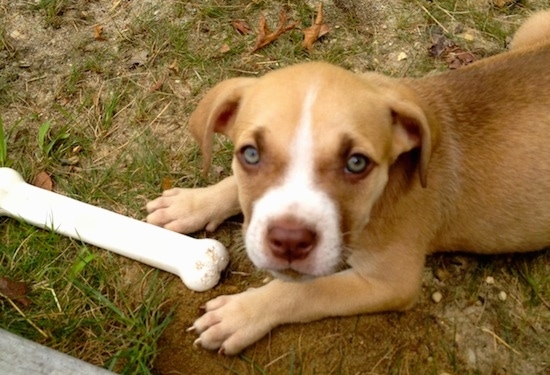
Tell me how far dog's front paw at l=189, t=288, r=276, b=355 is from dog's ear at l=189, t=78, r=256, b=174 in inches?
37.7

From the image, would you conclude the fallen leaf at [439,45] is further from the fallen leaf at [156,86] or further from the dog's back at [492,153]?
the fallen leaf at [156,86]

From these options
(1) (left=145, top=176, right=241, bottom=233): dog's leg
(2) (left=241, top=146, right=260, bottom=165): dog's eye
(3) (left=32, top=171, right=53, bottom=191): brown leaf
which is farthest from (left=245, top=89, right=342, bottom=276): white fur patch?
(3) (left=32, top=171, right=53, bottom=191): brown leaf

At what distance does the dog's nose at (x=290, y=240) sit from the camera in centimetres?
307

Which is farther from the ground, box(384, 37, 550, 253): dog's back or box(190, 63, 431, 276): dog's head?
box(190, 63, 431, 276): dog's head

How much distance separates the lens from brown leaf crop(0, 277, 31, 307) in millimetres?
4383

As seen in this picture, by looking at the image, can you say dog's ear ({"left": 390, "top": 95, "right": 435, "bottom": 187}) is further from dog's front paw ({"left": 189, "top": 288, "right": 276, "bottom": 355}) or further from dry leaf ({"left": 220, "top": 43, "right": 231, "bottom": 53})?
dry leaf ({"left": 220, "top": 43, "right": 231, "bottom": 53})

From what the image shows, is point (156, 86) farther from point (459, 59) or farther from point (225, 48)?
point (459, 59)

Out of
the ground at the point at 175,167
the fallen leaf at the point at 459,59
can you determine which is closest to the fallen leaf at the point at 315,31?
the ground at the point at 175,167

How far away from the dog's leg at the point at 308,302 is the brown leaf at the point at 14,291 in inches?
52.4

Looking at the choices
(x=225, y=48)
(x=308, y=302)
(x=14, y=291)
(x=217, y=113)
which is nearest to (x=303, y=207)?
(x=217, y=113)

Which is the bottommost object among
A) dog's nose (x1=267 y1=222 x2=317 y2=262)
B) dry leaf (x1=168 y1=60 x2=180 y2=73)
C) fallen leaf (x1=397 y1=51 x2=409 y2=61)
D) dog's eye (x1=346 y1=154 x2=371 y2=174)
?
fallen leaf (x1=397 y1=51 x2=409 y2=61)

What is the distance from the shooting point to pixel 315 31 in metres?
5.88

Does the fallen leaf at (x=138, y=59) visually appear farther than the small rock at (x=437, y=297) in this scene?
Yes

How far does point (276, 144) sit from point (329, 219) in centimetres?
47
